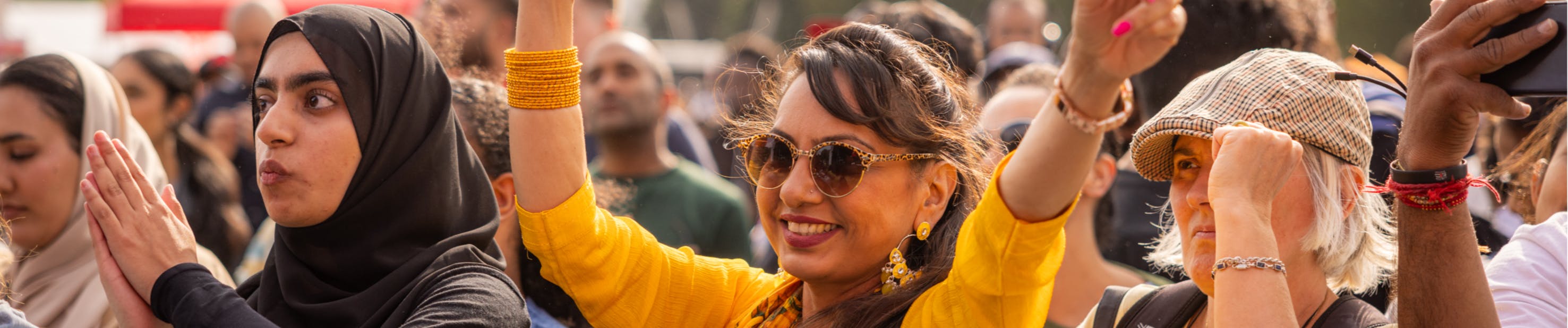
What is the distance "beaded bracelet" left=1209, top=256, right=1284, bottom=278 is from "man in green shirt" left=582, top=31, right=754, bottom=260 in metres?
2.74

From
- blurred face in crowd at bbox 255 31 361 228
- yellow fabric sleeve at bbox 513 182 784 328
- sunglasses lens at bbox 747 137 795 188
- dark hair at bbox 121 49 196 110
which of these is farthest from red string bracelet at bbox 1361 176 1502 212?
dark hair at bbox 121 49 196 110

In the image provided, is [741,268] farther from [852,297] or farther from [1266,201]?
[1266,201]

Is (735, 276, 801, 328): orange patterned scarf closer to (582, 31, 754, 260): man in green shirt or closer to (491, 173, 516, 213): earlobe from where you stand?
(491, 173, 516, 213): earlobe

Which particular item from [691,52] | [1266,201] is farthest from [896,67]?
[691,52]

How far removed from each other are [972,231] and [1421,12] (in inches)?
79.0

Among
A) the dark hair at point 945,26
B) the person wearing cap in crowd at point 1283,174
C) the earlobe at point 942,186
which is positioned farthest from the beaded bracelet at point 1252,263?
the dark hair at point 945,26

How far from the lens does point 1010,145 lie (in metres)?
3.89

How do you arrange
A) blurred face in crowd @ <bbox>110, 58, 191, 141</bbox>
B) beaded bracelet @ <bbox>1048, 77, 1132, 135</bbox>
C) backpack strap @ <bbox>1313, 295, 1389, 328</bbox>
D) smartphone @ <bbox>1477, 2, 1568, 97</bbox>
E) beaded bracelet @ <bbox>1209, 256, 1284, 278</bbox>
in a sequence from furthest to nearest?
blurred face in crowd @ <bbox>110, 58, 191, 141</bbox> → backpack strap @ <bbox>1313, 295, 1389, 328</bbox> → beaded bracelet @ <bbox>1209, 256, 1284, 278</bbox> → smartphone @ <bbox>1477, 2, 1568, 97</bbox> → beaded bracelet @ <bbox>1048, 77, 1132, 135</bbox>

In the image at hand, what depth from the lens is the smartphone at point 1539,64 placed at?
1789 mm

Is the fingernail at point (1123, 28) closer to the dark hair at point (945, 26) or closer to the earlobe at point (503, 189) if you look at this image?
the earlobe at point (503, 189)

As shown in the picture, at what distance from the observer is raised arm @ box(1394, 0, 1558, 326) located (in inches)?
72.2

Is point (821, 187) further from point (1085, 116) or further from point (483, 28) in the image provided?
point (483, 28)

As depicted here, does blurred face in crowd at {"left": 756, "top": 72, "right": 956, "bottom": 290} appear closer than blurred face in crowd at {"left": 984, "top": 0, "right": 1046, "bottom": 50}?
Yes

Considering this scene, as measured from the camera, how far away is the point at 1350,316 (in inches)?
86.4
